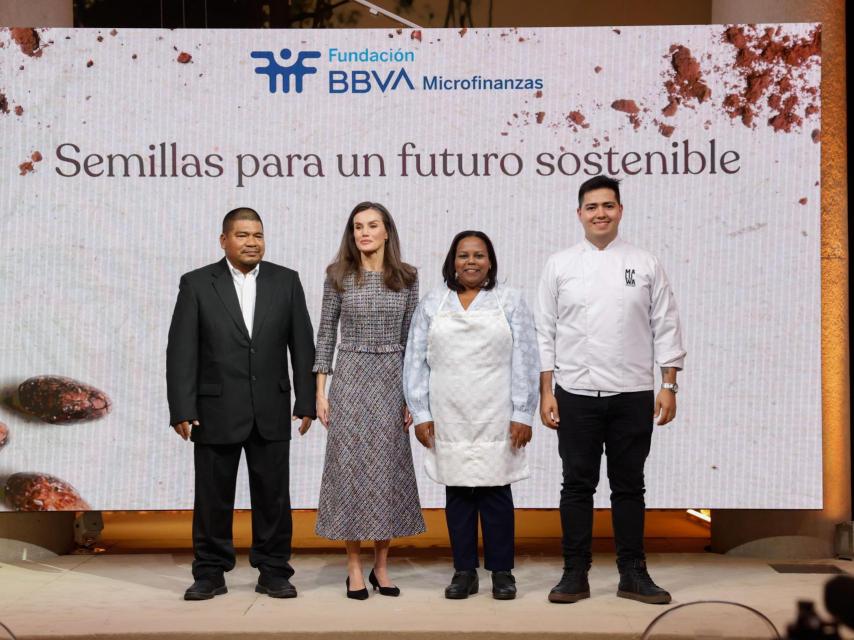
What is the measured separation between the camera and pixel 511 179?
458cm

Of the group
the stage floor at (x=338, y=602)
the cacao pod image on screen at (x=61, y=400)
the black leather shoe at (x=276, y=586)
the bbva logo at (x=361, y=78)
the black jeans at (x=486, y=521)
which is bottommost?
the stage floor at (x=338, y=602)

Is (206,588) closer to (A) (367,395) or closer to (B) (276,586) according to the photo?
(B) (276,586)

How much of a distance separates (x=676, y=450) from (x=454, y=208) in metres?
1.31

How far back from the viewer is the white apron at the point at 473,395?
391cm

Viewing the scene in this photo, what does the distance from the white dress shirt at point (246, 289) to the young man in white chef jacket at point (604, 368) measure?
1.01 meters

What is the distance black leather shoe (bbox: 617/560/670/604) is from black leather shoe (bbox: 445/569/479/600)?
514 mm

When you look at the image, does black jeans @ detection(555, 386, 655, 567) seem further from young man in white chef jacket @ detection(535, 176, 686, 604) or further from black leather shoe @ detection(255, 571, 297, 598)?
black leather shoe @ detection(255, 571, 297, 598)

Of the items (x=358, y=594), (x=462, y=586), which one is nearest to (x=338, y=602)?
(x=358, y=594)

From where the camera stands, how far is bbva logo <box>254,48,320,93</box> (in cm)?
459

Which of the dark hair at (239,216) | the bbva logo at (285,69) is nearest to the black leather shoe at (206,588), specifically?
the dark hair at (239,216)

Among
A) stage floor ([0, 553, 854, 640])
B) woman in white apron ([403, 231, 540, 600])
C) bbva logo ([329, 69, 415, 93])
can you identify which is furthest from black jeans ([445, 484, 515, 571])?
bbva logo ([329, 69, 415, 93])

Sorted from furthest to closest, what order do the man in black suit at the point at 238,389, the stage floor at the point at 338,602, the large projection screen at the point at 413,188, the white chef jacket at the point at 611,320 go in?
the large projection screen at the point at 413,188
the man in black suit at the point at 238,389
the white chef jacket at the point at 611,320
the stage floor at the point at 338,602

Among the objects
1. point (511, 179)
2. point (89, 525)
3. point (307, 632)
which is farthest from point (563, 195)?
point (89, 525)

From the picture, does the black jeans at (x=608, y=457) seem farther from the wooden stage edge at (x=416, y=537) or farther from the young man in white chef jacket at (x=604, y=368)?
the wooden stage edge at (x=416, y=537)
